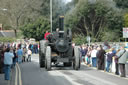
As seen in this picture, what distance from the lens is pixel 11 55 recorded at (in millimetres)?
16641

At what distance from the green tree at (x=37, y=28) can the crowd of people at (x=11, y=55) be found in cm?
1260

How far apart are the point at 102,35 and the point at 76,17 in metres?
5.46

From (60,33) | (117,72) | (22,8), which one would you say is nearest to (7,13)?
(22,8)

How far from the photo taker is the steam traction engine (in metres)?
20.9

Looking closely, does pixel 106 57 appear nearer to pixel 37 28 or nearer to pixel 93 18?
pixel 93 18

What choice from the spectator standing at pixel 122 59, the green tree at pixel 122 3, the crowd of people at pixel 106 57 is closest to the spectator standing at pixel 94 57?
the crowd of people at pixel 106 57

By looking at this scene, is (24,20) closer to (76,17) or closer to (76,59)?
(76,17)

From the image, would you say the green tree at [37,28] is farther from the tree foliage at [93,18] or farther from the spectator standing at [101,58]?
the spectator standing at [101,58]

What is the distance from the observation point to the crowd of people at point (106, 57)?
57.6 ft

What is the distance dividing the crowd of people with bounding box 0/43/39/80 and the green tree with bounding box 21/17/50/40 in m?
12.6

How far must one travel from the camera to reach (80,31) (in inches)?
2173

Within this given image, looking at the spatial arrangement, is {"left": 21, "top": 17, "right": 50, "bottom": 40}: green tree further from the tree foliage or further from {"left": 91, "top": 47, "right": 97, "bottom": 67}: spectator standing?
{"left": 91, "top": 47, "right": 97, "bottom": 67}: spectator standing

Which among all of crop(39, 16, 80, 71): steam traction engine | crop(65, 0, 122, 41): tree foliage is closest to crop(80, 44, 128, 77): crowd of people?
crop(39, 16, 80, 71): steam traction engine

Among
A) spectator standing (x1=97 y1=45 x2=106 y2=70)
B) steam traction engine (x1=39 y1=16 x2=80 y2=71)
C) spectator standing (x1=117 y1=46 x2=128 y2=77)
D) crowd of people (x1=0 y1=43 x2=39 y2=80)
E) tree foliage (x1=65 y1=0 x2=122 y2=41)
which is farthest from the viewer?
tree foliage (x1=65 y1=0 x2=122 y2=41)
